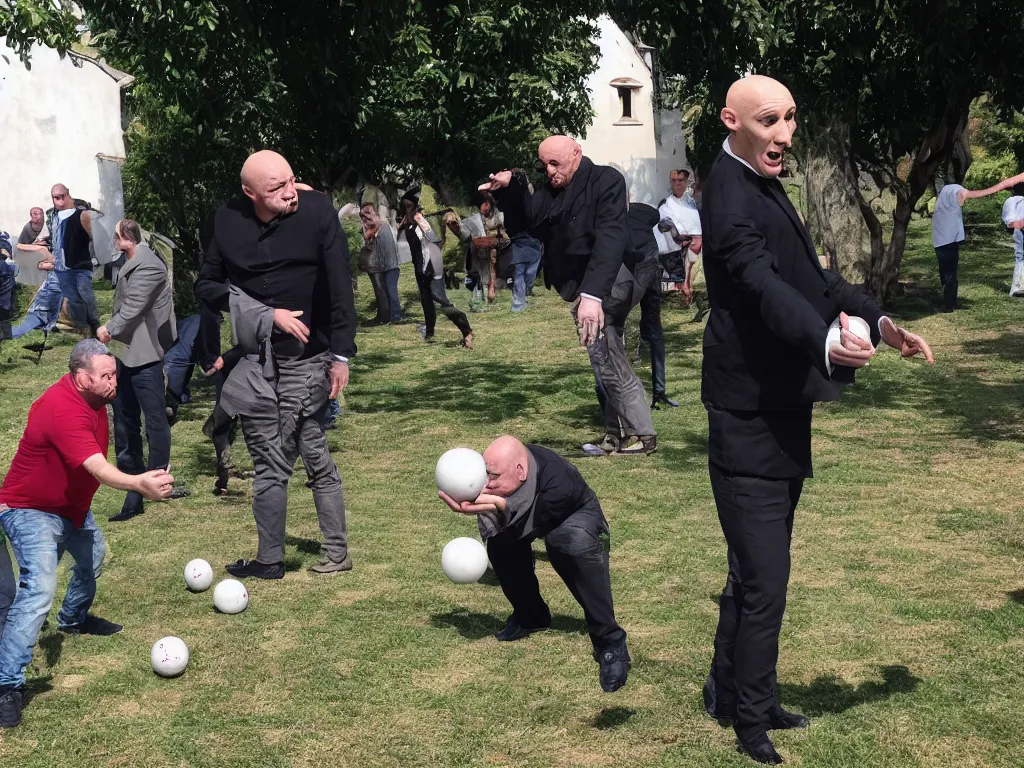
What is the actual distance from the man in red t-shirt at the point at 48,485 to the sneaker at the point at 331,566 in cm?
210

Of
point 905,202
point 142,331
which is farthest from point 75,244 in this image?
point 905,202

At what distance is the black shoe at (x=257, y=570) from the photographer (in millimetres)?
8180

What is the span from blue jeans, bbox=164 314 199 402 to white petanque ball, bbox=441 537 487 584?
607 cm

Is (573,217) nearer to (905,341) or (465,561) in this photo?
(465,561)

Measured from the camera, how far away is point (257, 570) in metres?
8.20

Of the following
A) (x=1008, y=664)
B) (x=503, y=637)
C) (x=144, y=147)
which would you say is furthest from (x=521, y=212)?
(x=144, y=147)

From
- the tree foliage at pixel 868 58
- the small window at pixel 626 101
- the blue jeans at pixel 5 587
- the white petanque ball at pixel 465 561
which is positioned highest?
the small window at pixel 626 101

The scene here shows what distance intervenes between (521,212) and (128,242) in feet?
9.70

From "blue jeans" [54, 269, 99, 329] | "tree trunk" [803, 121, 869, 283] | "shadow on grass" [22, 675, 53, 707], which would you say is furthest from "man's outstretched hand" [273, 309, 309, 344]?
"tree trunk" [803, 121, 869, 283]

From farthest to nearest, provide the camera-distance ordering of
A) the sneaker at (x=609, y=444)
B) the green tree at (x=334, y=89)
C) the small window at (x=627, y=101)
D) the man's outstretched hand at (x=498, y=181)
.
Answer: the small window at (x=627, y=101), the green tree at (x=334, y=89), the sneaker at (x=609, y=444), the man's outstretched hand at (x=498, y=181)

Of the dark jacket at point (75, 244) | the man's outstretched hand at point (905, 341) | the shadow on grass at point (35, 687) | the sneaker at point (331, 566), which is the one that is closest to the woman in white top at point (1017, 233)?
the dark jacket at point (75, 244)

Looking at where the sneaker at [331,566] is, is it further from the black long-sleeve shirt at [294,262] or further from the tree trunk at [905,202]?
the tree trunk at [905,202]

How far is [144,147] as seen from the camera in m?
30.5

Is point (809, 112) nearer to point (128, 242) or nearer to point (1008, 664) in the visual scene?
point (128, 242)
